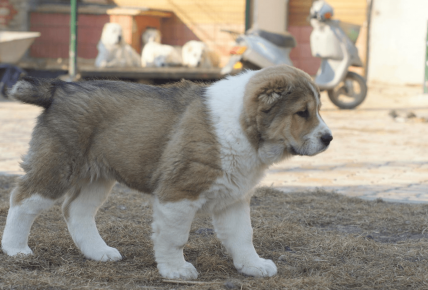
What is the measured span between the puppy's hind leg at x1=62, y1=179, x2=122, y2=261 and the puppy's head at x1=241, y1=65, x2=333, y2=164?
1.24m

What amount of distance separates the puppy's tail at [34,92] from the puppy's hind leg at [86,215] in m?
0.66

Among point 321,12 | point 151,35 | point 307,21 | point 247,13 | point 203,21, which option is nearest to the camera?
point 321,12

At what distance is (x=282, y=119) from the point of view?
336cm

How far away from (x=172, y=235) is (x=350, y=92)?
36.0 feet

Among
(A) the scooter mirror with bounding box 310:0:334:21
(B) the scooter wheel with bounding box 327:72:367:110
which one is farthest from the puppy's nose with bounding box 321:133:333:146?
(B) the scooter wheel with bounding box 327:72:367:110

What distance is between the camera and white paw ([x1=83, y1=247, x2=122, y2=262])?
12.8ft

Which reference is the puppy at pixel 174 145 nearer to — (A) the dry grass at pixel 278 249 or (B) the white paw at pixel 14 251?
(B) the white paw at pixel 14 251

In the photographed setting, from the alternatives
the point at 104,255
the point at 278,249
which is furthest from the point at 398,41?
the point at 104,255

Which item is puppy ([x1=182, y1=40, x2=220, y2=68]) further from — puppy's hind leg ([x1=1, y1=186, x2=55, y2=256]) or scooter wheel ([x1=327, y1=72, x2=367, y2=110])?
puppy's hind leg ([x1=1, y1=186, x2=55, y2=256])

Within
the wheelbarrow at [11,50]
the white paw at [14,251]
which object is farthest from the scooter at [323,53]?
the white paw at [14,251]

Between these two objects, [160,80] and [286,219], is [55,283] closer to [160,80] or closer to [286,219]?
[286,219]

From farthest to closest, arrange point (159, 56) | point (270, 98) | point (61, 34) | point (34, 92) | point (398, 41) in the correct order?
point (61, 34) < point (398, 41) < point (159, 56) < point (34, 92) < point (270, 98)

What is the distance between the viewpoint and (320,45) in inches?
523

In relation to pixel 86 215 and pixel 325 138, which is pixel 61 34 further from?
pixel 325 138
